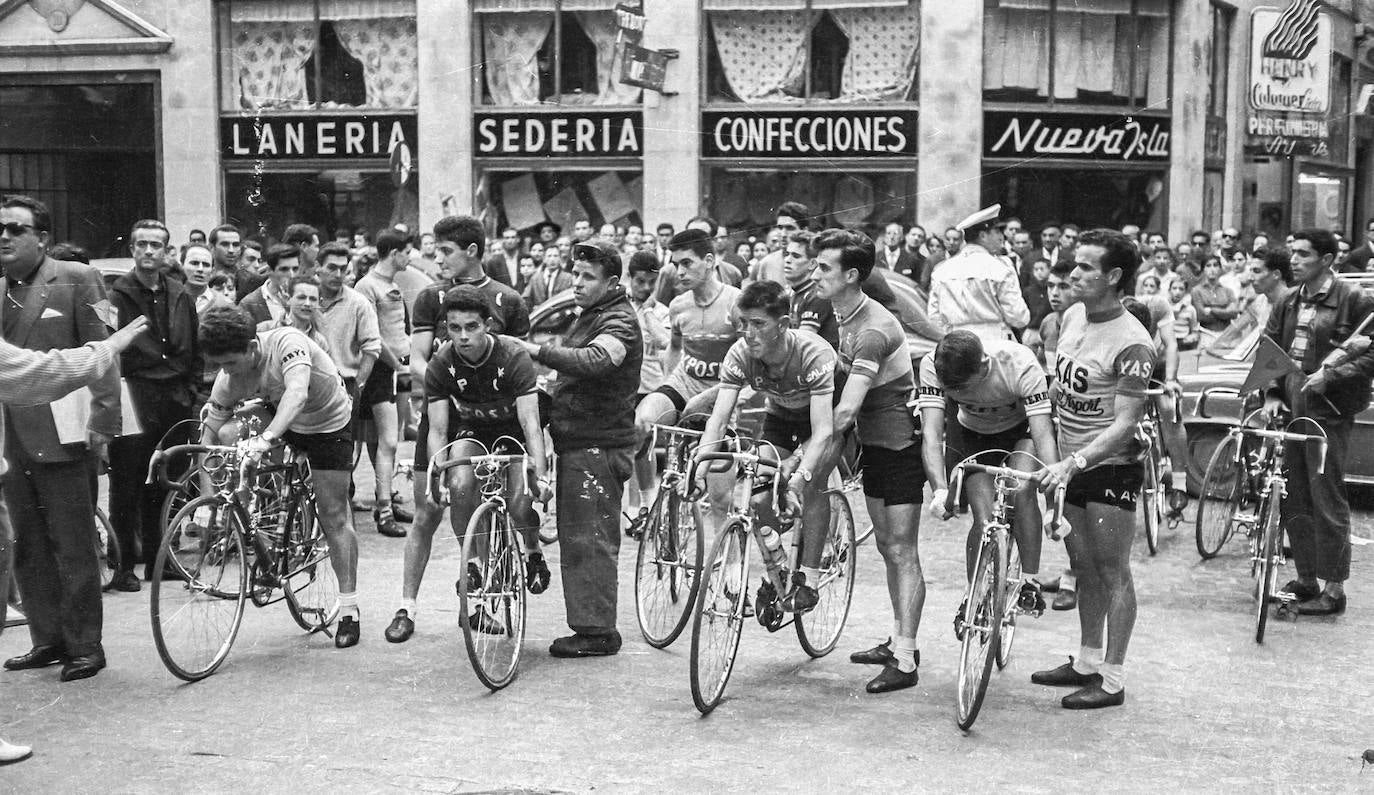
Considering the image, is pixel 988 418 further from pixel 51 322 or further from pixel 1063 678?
pixel 51 322

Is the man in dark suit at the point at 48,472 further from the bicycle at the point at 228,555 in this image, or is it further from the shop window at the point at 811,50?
the shop window at the point at 811,50

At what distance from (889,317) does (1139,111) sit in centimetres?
1775

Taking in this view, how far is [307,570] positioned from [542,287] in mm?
10591

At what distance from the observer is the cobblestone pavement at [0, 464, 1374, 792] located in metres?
5.75

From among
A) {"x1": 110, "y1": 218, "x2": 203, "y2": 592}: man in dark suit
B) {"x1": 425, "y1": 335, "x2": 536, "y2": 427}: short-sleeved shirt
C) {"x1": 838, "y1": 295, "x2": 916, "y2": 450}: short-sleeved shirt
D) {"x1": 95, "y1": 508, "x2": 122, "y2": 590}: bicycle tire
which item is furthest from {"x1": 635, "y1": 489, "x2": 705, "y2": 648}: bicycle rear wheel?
{"x1": 110, "y1": 218, "x2": 203, "y2": 592}: man in dark suit

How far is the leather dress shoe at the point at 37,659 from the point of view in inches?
285

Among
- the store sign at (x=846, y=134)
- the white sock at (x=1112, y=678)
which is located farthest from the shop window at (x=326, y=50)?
the white sock at (x=1112, y=678)

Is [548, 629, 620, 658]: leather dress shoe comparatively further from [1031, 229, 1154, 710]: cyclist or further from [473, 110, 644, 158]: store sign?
[473, 110, 644, 158]: store sign

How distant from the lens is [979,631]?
630 centimetres

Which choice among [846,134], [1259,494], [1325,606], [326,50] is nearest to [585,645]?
[1325,606]

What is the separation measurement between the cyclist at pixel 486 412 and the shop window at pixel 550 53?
16.3m

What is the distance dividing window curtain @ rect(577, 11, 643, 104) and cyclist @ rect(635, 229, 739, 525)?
45.9 ft

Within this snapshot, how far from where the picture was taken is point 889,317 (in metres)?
7.39

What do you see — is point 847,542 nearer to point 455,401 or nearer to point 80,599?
point 455,401
